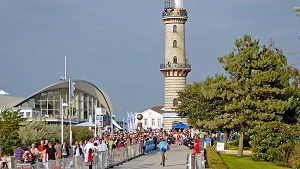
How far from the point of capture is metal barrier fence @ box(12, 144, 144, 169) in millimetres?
22481

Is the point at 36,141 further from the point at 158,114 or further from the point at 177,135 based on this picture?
the point at 158,114

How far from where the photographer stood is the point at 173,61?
316 feet

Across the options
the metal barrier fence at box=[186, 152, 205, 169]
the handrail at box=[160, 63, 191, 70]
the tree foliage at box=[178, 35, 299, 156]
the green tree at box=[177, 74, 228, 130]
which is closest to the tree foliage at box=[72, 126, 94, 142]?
the green tree at box=[177, 74, 228, 130]

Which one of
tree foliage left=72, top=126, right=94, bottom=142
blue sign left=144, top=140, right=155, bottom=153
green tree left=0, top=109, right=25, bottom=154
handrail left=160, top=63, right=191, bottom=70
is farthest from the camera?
handrail left=160, top=63, right=191, bottom=70

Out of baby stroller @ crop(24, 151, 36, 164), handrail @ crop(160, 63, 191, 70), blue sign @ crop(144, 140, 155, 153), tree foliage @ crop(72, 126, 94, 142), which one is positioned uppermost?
handrail @ crop(160, 63, 191, 70)

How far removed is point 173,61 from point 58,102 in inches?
712

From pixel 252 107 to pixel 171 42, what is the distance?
51.8 m

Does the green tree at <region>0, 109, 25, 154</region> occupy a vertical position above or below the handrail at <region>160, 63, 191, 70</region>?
below

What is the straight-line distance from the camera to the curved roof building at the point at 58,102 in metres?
89.2

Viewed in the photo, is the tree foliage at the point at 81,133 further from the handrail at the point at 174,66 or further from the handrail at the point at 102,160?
the handrail at the point at 174,66

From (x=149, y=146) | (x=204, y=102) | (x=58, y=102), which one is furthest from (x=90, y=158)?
(x=58, y=102)

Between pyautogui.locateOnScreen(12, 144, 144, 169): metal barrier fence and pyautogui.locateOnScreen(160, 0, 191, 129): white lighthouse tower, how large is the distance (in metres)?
46.7

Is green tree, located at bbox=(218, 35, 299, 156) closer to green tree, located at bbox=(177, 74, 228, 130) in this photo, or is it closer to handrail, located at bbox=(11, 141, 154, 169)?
green tree, located at bbox=(177, 74, 228, 130)

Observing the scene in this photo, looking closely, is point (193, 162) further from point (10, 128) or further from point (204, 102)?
point (204, 102)
